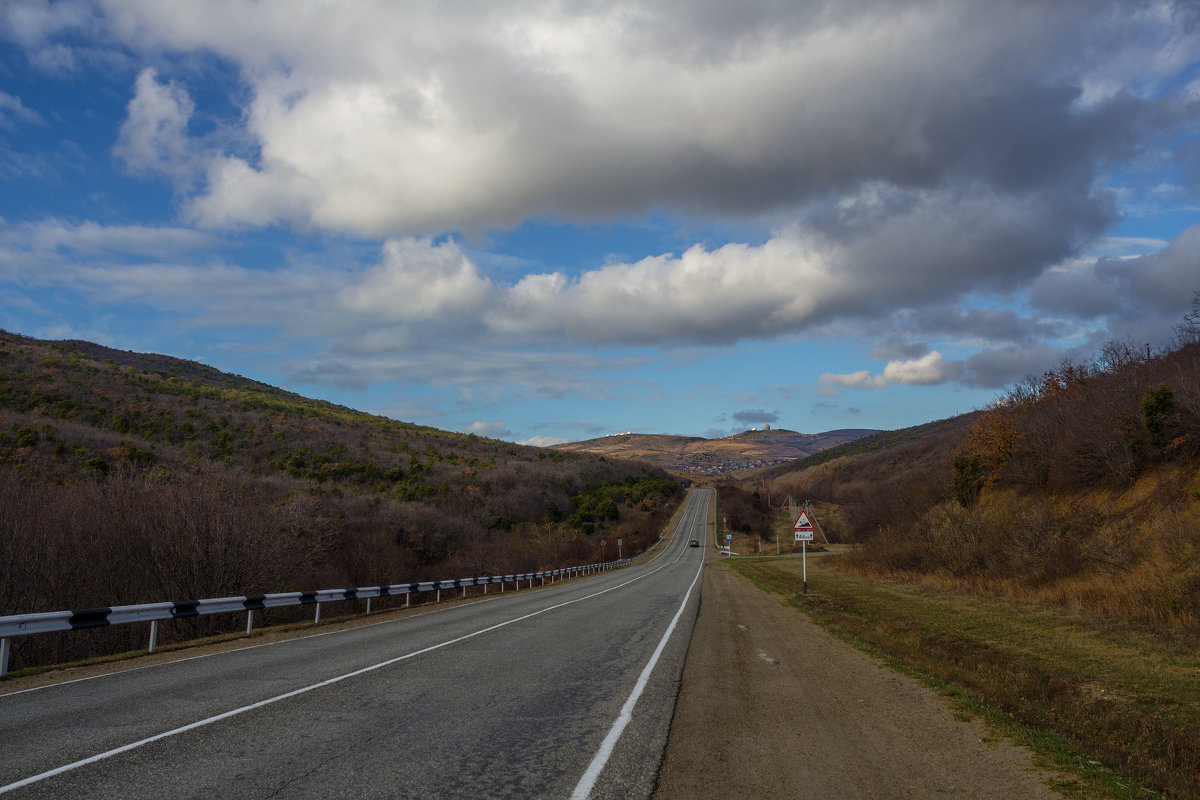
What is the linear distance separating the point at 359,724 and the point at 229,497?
23724 mm

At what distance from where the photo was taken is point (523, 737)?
6.45m

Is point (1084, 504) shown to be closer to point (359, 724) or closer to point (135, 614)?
point (359, 724)

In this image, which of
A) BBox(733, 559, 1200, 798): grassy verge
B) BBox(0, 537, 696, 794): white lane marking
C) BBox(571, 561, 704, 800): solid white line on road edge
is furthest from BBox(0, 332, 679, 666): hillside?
BBox(733, 559, 1200, 798): grassy verge

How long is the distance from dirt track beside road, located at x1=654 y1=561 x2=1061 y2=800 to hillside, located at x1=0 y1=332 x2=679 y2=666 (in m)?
20.8

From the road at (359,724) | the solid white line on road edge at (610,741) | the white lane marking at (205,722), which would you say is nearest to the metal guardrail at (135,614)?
the road at (359,724)

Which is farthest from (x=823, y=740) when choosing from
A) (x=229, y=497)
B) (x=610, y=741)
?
(x=229, y=497)

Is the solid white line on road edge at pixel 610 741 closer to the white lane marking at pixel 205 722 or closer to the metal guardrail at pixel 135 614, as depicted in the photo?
the white lane marking at pixel 205 722

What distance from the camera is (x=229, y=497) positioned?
26938mm

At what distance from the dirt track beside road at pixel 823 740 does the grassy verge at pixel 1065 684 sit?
0.49m

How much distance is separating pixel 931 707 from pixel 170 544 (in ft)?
80.6

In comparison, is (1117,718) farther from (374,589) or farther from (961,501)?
(961,501)

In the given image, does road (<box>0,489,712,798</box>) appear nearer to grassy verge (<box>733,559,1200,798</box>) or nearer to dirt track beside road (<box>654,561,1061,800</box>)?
dirt track beside road (<box>654,561,1061,800</box>)

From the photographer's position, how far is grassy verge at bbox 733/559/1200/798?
5.89 meters

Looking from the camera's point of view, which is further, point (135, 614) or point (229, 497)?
point (229, 497)
